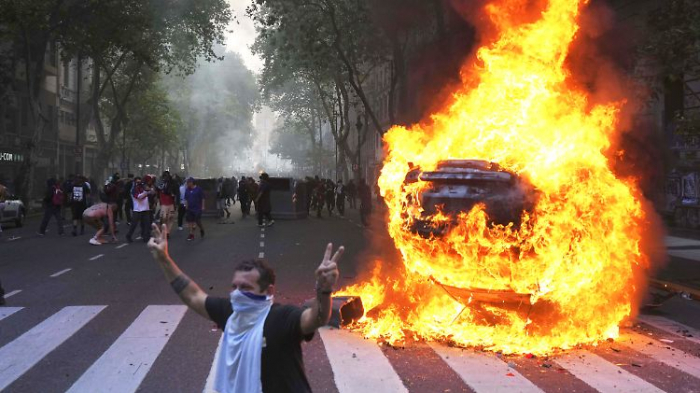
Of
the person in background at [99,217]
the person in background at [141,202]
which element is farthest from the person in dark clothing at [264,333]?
the person in background at [99,217]

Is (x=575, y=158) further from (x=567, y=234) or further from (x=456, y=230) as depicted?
(x=456, y=230)

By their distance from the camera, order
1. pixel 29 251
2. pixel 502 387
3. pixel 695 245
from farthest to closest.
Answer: pixel 695 245
pixel 29 251
pixel 502 387

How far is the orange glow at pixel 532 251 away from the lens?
7254 millimetres

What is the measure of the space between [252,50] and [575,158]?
51.4 meters

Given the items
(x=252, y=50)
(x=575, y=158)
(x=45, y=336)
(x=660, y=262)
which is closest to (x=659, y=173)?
(x=660, y=262)

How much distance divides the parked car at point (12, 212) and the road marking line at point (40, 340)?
48.9 feet

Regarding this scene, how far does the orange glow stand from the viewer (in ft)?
23.8

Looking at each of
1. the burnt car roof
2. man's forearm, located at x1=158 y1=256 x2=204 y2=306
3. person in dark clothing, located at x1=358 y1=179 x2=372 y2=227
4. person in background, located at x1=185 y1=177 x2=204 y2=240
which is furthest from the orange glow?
person in dark clothing, located at x1=358 y1=179 x2=372 y2=227

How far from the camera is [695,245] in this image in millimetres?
17125

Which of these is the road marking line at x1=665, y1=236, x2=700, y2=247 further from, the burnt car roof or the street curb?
the burnt car roof

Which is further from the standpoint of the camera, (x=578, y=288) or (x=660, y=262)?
(x=660, y=262)

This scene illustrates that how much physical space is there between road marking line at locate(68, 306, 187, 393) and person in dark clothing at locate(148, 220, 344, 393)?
105 inches

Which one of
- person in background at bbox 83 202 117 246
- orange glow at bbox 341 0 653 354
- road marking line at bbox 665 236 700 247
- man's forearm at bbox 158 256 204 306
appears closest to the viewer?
man's forearm at bbox 158 256 204 306

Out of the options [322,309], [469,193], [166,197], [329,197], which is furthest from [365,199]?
[322,309]
